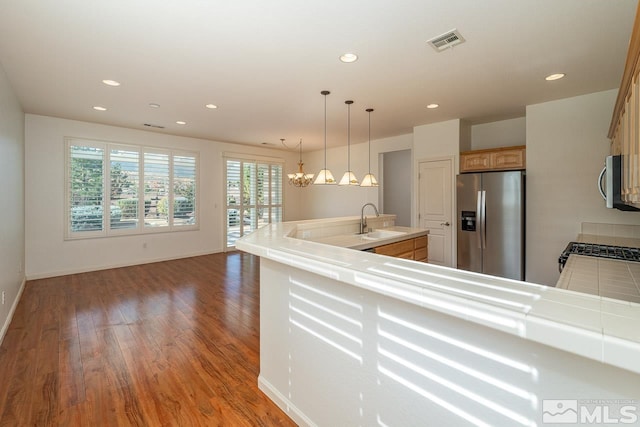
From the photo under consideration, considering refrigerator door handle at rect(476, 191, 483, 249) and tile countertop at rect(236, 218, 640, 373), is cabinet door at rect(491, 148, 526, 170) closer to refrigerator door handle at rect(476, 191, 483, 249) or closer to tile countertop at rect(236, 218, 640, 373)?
refrigerator door handle at rect(476, 191, 483, 249)

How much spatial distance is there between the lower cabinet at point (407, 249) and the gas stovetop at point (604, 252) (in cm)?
151

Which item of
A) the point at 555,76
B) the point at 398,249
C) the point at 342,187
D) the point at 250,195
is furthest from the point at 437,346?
the point at 250,195

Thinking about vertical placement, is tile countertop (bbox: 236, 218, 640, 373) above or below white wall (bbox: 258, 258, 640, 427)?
above

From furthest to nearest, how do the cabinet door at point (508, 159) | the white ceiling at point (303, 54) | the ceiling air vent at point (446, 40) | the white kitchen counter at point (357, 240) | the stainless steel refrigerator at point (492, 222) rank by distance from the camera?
the cabinet door at point (508, 159) → the stainless steel refrigerator at point (492, 222) → the white kitchen counter at point (357, 240) → the ceiling air vent at point (446, 40) → the white ceiling at point (303, 54)

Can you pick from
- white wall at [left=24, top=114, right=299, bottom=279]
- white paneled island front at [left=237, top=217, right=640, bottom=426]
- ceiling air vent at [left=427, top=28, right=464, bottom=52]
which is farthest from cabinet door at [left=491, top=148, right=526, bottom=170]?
white wall at [left=24, top=114, right=299, bottom=279]

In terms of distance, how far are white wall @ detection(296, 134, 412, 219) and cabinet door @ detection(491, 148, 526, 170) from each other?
1.95 meters

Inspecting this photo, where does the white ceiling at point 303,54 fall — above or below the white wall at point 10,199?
above

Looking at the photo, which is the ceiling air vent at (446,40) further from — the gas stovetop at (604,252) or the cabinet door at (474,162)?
the cabinet door at (474,162)

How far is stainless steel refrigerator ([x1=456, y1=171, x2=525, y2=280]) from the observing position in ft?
14.2

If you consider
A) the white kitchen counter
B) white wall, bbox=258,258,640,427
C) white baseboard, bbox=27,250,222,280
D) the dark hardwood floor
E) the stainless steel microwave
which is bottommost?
the dark hardwood floor

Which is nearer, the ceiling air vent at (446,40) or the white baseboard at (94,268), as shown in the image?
the ceiling air vent at (446,40)

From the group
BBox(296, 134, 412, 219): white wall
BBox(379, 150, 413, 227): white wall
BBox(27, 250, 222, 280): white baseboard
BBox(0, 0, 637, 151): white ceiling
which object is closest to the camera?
BBox(0, 0, 637, 151): white ceiling

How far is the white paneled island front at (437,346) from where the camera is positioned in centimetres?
75

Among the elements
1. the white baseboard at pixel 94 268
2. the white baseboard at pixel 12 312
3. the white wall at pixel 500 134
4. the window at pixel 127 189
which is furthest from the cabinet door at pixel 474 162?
the white baseboard at pixel 12 312
